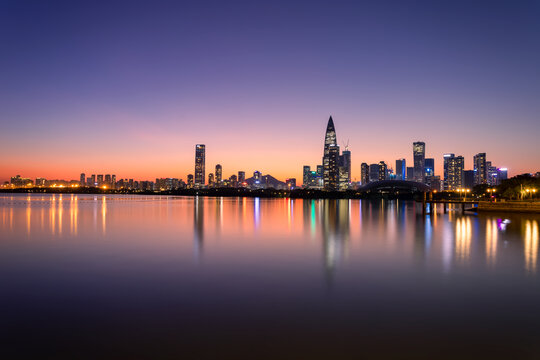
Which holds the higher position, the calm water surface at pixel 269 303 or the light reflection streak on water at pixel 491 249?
the calm water surface at pixel 269 303

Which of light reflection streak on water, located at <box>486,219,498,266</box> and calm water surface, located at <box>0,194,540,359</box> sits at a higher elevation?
calm water surface, located at <box>0,194,540,359</box>

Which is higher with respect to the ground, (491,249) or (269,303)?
(269,303)

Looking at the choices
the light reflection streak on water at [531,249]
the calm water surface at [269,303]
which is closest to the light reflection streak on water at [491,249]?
the calm water surface at [269,303]

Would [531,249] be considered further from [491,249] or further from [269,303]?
[269,303]

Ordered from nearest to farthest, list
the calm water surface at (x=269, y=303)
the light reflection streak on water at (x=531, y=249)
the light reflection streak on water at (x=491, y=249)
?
the calm water surface at (x=269, y=303), the light reflection streak on water at (x=531, y=249), the light reflection streak on water at (x=491, y=249)

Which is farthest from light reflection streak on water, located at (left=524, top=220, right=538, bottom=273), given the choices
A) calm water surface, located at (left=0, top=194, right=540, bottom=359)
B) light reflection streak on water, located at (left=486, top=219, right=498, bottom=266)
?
light reflection streak on water, located at (left=486, top=219, right=498, bottom=266)

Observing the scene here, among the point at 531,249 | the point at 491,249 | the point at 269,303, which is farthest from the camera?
the point at 491,249

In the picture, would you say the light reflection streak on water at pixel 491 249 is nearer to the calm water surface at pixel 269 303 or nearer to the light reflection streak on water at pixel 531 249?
the calm water surface at pixel 269 303

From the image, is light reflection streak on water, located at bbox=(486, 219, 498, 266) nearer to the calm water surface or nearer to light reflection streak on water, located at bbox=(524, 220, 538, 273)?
the calm water surface

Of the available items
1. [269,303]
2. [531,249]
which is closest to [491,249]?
[531,249]

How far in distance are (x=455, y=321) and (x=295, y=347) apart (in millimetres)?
5138

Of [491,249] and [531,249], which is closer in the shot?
[531,249]

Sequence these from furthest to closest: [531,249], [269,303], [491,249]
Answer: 1. [491,249]
2. [531,249]
3. [269,303]

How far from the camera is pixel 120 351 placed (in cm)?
778
